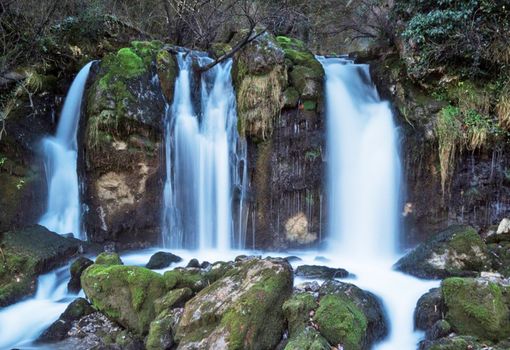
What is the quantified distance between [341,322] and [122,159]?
6.16 m

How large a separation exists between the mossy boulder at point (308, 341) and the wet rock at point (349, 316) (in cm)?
14

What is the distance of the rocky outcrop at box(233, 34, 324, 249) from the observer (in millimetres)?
9344

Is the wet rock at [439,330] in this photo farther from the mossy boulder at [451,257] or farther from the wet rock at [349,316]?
the mossy boulder at [451,257]

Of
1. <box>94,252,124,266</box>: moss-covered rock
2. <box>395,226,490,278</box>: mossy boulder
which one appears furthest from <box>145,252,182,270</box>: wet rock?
<box>395,226,490,278</box>: mossy boulder

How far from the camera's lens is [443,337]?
4.89 metres

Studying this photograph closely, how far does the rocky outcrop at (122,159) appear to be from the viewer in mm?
9094

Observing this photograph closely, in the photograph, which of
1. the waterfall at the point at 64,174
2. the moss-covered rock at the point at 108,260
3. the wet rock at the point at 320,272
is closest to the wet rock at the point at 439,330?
the wet rock at the point at 320,272

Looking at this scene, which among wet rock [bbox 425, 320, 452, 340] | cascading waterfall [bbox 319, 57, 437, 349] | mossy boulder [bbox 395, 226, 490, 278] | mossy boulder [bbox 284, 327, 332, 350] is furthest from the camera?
cascading waterfall [bbox 319, 57, 437, 349]

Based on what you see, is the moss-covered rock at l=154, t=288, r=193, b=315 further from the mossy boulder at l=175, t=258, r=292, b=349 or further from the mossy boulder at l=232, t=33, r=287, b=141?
the mossy boulder at l=232, t=33, r=287, b=141

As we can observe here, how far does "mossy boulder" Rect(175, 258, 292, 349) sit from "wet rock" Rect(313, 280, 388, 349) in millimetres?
534

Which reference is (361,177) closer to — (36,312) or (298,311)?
(298,311)

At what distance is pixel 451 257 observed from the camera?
6719 millimetres

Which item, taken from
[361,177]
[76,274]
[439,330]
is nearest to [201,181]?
[76,274]

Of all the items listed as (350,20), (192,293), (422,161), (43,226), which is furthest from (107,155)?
(350,20)
